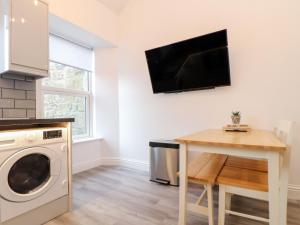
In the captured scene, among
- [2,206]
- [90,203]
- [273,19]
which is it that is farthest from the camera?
[273,19]

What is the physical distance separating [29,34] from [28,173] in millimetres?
1268

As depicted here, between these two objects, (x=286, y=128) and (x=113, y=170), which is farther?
(x=113, y=170)

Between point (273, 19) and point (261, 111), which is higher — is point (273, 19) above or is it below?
above

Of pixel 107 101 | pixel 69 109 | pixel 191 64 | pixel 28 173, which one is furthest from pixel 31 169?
pixel 191 64

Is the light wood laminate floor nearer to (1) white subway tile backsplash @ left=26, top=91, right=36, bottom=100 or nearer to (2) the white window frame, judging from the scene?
(2) the white window frame

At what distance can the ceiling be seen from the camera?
2.97m

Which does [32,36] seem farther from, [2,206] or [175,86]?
[175,86]

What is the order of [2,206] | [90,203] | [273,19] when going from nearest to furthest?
[2,206] < [90,203] < [273,19]

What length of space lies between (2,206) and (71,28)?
2.20 metres

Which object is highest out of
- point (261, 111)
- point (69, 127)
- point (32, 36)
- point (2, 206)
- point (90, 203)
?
point (32, 36)

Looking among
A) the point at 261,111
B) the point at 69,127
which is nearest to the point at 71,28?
the point at 69,127

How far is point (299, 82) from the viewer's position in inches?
75.4

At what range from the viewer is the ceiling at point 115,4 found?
117 inches

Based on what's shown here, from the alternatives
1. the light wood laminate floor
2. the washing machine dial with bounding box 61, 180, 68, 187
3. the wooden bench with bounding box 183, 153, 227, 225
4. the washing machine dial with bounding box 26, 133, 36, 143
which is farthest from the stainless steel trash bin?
the washing machine dial with bounding box 26, 133, 36, 143
